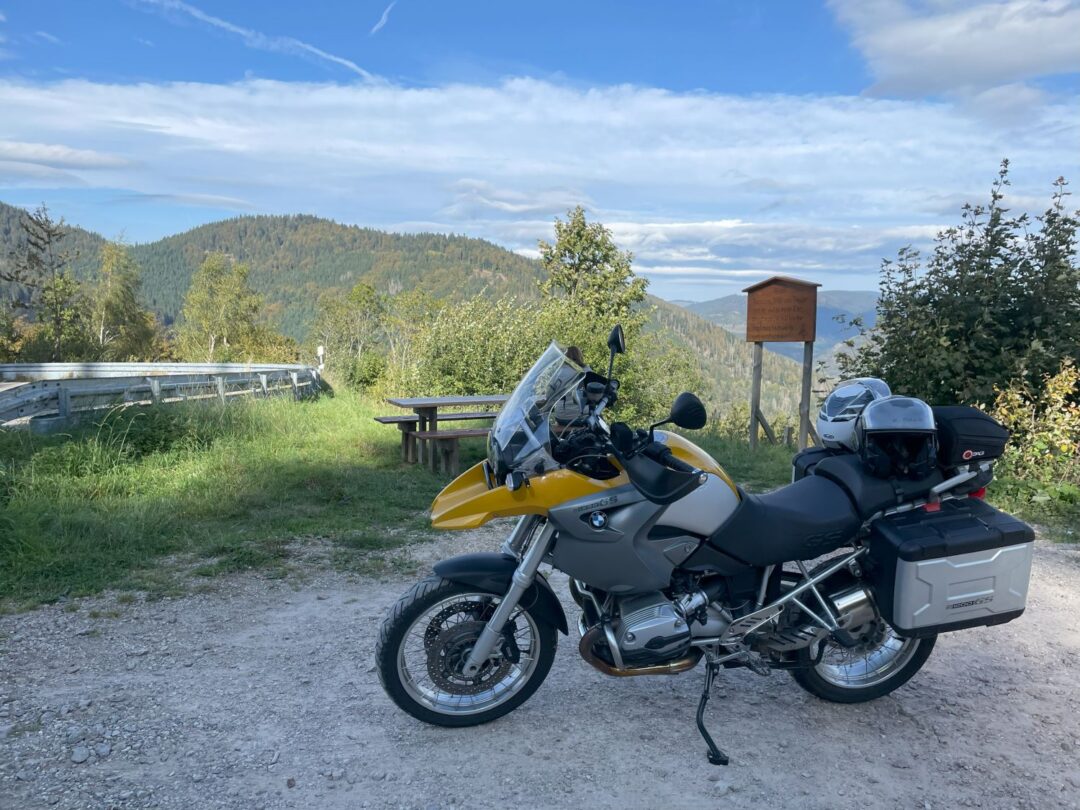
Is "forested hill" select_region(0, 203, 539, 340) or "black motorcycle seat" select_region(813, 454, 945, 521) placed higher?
"forested hill" select_region(0, 203, 539, 340)

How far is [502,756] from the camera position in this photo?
3178mm

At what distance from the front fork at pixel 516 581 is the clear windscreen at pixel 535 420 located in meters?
0.29

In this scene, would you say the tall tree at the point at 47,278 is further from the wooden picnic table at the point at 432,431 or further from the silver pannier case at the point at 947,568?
the silver pannier case at the point at 947,568

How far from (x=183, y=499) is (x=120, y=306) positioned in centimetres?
5556

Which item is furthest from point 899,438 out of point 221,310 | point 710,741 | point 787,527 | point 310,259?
point 310,259

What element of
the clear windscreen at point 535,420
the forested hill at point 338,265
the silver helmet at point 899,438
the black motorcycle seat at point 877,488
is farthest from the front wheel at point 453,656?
the forested hill at point 338,265

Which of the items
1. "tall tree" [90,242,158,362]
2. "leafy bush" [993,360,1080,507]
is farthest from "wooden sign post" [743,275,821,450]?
"tall tree" [90,242,158,362]

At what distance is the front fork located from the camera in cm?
315

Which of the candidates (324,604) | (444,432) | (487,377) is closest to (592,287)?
(487,377)

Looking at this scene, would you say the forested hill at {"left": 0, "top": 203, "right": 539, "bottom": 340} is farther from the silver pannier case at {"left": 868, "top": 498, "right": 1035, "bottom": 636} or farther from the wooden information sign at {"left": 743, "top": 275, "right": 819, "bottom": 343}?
the silver pannier case at {"left": 868, "top": 498, "right": 1035, "bottom": 636}

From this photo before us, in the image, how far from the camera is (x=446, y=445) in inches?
360

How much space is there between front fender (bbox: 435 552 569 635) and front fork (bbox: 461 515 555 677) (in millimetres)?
37

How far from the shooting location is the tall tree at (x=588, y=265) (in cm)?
3969

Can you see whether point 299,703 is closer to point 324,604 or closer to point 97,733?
point 97,733
